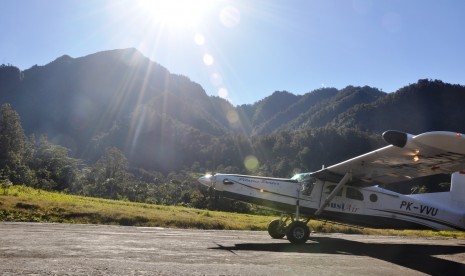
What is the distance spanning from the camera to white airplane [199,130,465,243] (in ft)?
42.9

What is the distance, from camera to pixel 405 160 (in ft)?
39.0

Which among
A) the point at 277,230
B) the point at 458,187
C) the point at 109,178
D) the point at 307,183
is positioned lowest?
the point at 277,230

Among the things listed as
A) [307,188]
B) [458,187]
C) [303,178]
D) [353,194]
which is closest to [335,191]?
[307,188]

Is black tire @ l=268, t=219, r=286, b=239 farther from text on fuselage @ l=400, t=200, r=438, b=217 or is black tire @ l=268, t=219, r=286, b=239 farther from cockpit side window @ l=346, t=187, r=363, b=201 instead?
text on fuselage @ l=400, t=200, r=438, b=217

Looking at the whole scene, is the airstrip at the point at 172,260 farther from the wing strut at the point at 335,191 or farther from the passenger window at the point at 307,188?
the passenger window at the point at 307,188

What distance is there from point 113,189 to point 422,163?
88.3 meters

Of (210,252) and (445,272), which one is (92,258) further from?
(445,272)

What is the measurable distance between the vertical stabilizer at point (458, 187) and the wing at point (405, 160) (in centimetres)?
376

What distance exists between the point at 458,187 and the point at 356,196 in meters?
5.10

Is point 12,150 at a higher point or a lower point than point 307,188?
higher

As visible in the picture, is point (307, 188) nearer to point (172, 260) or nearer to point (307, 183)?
point (307, 183)

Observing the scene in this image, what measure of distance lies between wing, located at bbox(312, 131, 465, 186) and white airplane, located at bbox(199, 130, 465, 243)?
0.03 m

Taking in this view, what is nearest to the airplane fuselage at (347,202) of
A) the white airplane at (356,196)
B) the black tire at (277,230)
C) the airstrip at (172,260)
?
the white airplane at (356,196)

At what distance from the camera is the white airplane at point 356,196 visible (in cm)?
1306
